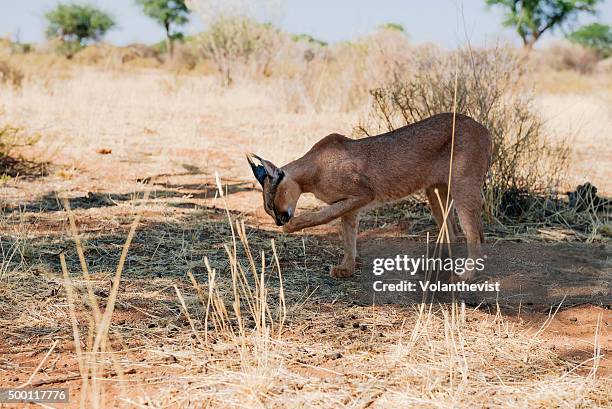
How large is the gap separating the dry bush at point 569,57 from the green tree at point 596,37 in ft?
1.94

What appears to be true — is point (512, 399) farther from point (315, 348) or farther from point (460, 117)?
point (460, 117)

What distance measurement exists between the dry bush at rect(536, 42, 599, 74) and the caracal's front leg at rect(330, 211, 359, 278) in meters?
39.2

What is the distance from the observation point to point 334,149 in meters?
5.18

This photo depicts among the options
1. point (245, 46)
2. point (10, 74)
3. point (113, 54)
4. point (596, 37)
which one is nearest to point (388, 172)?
point (10, 74)

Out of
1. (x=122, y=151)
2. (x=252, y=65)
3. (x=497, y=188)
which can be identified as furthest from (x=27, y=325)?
(x=252, y=65)

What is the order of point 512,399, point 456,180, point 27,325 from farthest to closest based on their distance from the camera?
point 456,180 < point 27,325 < point 512,399

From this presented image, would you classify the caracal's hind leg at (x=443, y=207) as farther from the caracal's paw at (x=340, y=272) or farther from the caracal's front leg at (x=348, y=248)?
the caracal's paw at (x=340, y=272)

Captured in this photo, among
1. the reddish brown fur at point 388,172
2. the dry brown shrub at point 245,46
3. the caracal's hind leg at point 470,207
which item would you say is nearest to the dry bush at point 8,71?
the dry brown shrub at point 245,46

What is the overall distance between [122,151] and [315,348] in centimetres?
685

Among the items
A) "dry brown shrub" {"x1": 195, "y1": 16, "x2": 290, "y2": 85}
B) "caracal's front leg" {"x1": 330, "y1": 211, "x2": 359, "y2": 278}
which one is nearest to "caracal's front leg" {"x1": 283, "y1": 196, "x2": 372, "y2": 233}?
"caracal's front leg" {"x1": 330, "y1": 211, "x2": 359, "y2": 278}

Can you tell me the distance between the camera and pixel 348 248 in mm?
5215

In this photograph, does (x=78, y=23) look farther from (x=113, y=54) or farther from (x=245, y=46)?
(x=245, y=46)

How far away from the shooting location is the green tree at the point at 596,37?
4341 cm

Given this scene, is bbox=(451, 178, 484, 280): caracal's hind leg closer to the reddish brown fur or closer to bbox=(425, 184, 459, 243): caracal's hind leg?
the reddish brown fur
